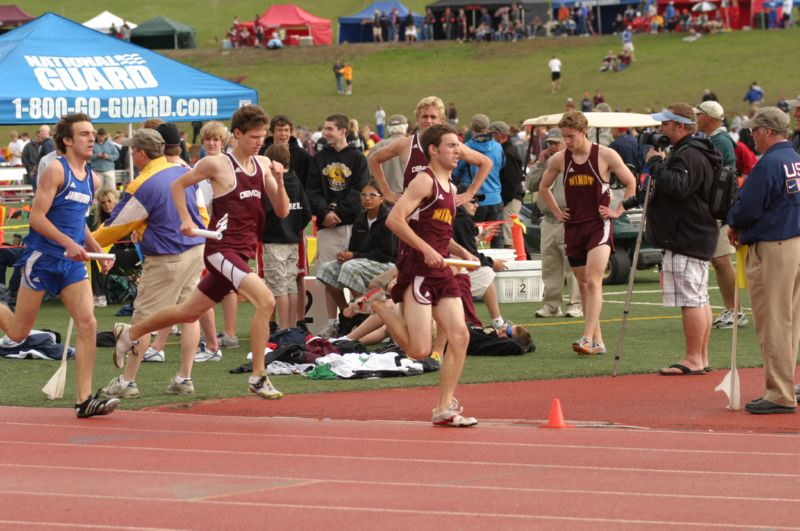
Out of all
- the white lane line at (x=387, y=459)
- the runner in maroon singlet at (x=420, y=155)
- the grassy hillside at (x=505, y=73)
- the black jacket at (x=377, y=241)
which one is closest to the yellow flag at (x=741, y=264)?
the runner in maroon singlet at (x=420, y=155)

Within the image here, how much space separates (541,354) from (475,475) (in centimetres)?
557

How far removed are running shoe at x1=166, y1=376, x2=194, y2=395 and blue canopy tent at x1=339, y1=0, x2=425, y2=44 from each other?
6897cm

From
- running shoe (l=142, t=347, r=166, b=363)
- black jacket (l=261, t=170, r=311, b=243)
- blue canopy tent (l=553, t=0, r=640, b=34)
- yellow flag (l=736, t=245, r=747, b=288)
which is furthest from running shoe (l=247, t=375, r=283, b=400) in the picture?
blue canopy tent (l=553, t=0, r=640, b=34)

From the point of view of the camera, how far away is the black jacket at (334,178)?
14.9m

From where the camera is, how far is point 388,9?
7950 cm

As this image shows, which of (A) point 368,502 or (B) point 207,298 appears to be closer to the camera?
(A) point 368,502

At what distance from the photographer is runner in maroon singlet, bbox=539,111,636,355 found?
12.8 metres

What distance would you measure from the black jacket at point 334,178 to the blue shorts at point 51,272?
5220 millimetres

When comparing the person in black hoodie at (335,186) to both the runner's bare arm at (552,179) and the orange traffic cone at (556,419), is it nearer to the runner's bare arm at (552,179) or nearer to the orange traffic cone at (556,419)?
the runner's bare arm at (552,179)

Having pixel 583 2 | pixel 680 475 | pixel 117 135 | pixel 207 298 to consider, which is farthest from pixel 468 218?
pixel 583 2

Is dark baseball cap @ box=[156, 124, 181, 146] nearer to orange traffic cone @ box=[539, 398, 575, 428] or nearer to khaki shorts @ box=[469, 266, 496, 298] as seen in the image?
khaki shorts @ box=[469, 266, 496, 298]

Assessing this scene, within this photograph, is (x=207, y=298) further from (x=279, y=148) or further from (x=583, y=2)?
(x=583, y=2)

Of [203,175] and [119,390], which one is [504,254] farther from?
[203,175]

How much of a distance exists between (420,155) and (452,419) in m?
3.16
